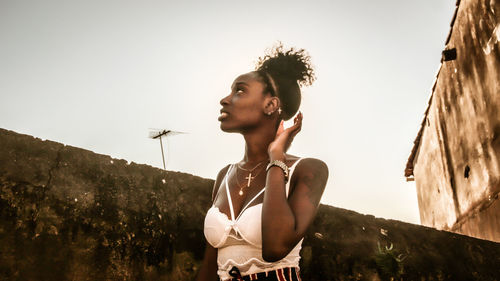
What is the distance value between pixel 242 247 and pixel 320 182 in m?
0.57

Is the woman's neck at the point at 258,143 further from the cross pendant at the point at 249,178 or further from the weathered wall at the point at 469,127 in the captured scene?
the weathered wall at the point at 469,127

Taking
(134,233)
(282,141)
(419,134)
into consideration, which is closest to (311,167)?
(282,141)

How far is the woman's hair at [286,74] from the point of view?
2869mm

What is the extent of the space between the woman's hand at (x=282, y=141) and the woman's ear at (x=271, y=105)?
0.14 m

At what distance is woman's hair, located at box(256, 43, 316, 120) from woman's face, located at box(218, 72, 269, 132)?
12cm

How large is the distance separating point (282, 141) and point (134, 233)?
126 centimetres

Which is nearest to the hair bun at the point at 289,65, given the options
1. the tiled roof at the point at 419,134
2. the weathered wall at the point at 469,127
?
the weathered wall at the point at 469,127

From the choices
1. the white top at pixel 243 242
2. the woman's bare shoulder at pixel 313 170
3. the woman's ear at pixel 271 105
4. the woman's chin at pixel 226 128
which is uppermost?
the woman's ear at pixel 271 105

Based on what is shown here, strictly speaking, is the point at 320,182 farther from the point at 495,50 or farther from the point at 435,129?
the point at 435,129

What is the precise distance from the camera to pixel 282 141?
7.93 feet

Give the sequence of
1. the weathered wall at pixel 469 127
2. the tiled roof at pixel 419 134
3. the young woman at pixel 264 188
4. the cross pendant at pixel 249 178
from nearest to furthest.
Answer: the young woman at pixel 264 188
the cross pendant at pixel 249 178
the weathered wall at pixel 469 127
the tiled roof at pixel 419 134

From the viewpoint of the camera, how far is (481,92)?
7.09 metres

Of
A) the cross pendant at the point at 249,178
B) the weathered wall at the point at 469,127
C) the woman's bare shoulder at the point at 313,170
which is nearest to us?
the woman's bare shoulder at the point at 313,170

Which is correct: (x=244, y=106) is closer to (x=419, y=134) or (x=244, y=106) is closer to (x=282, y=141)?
(x=282, y=141)
